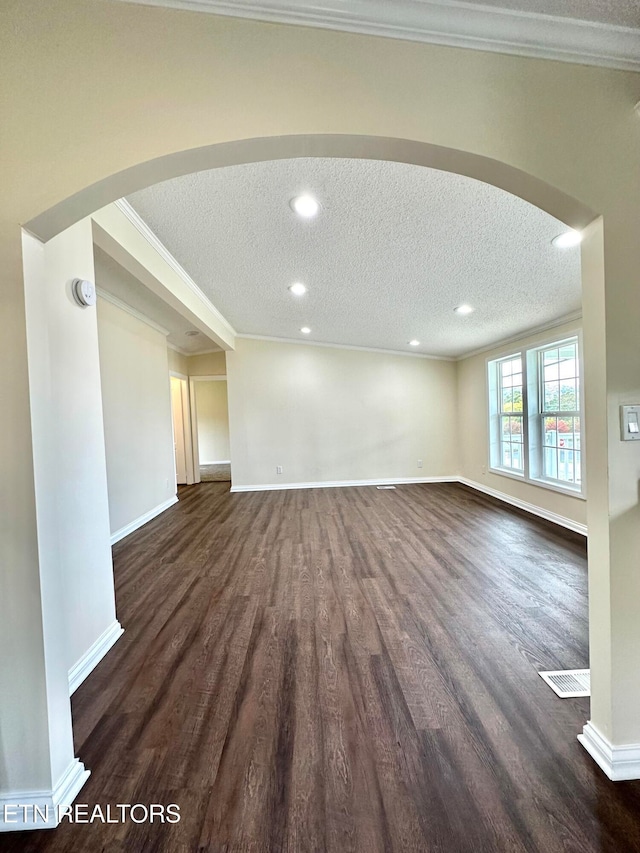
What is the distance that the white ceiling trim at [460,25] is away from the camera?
1.01 meters

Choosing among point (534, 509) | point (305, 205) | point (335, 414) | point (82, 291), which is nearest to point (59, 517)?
point (82, 291)

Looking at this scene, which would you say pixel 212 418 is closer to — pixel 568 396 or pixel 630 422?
pixel 568 396

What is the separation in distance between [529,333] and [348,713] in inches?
175

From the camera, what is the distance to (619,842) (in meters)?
0.99

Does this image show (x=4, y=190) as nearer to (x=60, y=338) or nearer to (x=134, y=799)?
(x=60, y=338)

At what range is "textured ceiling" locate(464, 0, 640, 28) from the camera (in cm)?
101

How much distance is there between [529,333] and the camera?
4.24 metres

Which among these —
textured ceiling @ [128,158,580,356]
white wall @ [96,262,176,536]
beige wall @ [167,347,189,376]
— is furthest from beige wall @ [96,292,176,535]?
textured ceiling @ [128,158,580,356]

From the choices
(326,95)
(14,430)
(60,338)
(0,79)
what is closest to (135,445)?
(60,338)

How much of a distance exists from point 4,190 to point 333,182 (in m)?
1.50

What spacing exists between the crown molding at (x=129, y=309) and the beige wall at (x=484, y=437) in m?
4.92

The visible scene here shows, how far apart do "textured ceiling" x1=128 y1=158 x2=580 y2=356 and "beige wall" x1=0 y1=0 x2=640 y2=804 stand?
0.70 meters

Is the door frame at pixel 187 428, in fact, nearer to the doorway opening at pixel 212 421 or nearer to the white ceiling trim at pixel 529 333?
the doorway opening at pixel 212 421


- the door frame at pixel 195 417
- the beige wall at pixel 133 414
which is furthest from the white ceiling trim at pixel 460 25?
the door frame at pixel 195 417
